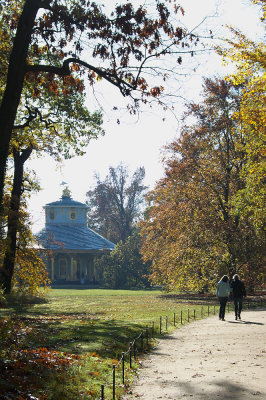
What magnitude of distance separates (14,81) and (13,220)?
577 inches

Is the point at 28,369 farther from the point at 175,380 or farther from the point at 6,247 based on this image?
the point at 6,247

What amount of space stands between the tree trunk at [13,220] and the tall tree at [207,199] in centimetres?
1002

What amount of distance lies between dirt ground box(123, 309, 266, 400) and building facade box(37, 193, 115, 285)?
2010 inches

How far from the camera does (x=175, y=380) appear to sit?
8.98 m

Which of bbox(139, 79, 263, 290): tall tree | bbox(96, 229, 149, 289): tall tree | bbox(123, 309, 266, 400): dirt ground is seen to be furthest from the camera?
bbox(96, 229, 149, 289): tall tree

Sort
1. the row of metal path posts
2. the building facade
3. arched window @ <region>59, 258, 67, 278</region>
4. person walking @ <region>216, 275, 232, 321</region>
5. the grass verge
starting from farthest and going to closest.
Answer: arched window @ <region>59, 258, 67, 278</region>, the building facade, person walking @ <region>216, 275, 232, 321</region>, the row of metal path posts, the grass verge

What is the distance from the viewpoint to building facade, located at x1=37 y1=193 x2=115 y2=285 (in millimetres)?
66375

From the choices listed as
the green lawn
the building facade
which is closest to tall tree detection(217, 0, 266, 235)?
the green lawn

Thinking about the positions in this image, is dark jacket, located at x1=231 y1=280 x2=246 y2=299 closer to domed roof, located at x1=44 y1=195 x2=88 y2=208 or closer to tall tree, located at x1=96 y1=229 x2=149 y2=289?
tall tree, located at x1=96 y1=229 x2=149 y2=289

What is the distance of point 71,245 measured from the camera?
6569 cm

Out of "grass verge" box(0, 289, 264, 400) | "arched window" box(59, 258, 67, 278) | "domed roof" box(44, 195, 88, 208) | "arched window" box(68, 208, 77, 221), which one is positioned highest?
"domed roof" box(44, 195, 88, 208)

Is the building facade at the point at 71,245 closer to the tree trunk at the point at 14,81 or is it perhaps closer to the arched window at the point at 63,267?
the arched window at the point at 63,267

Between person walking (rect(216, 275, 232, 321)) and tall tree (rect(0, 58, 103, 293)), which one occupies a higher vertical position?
tall tree (rect(0, 58, 103, 293))

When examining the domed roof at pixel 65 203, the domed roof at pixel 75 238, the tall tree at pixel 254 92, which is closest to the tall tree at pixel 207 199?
the tall tree at pixel 254 92
